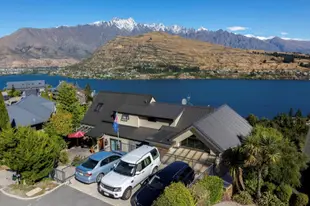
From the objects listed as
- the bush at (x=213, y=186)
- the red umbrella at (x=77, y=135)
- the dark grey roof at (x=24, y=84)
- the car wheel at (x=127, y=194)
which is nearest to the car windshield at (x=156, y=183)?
the car wheel at (x=127, y=194)

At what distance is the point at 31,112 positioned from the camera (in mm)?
37406

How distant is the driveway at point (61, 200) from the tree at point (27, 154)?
2.03 m

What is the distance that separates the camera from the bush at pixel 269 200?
15984 millimetres

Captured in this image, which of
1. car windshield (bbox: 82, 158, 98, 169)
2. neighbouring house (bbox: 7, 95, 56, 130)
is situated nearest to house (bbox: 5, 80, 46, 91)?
neighbouring house (bbox: 7, 95, 56, 130)

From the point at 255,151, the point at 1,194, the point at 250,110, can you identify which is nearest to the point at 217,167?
the point at 255,151

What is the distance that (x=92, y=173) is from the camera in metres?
17.8

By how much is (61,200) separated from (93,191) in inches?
79.9

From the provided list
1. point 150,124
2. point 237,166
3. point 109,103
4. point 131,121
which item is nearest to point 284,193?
point 237,166

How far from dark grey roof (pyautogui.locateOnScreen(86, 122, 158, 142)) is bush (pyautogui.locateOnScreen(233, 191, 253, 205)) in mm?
10868

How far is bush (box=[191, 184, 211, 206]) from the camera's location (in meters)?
13.0

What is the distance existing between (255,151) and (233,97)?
120760 mm

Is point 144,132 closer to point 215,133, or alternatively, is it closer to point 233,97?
point 215,133

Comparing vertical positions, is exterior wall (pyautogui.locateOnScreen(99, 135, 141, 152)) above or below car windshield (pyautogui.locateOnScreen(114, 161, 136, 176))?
below

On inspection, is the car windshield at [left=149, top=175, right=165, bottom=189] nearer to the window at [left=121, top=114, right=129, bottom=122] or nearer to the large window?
the large window
